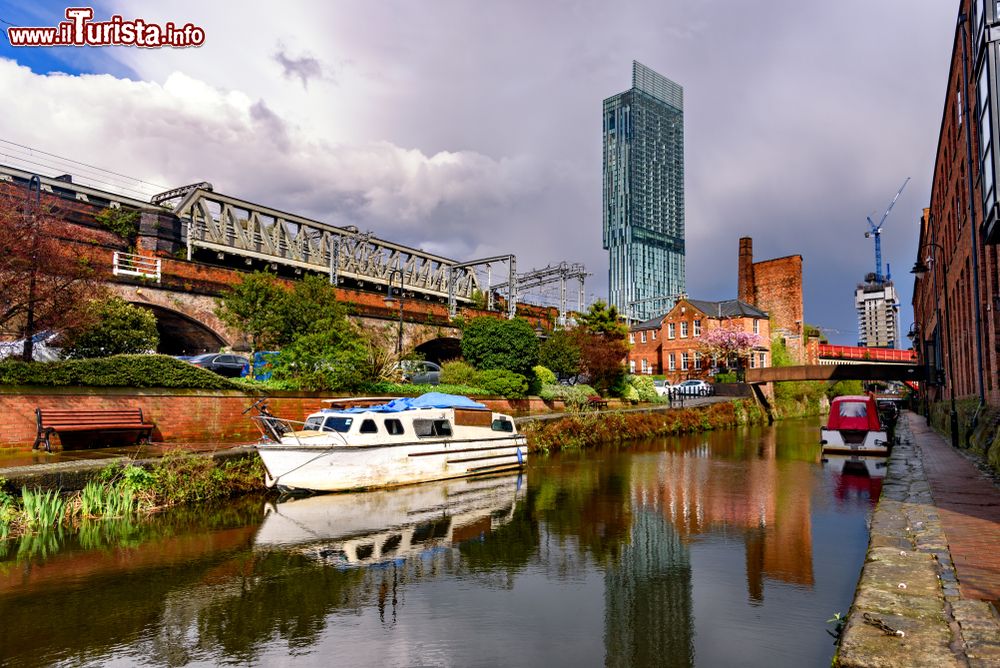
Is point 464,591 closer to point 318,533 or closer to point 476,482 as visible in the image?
point 318,533

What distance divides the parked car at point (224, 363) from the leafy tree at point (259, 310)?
813mm

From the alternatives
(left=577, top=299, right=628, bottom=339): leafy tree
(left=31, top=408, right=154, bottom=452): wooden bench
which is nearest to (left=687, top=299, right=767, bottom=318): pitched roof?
(left=577, top=299, right=628, bottom=339): leafy tree

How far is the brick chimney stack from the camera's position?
63938 millimetres

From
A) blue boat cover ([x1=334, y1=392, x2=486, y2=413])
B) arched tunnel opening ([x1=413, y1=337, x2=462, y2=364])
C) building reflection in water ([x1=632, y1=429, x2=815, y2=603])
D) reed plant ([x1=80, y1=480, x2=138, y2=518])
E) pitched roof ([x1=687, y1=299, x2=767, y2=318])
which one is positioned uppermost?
pitched roof ([x1=687, y1=299, x2=767, y2=318])

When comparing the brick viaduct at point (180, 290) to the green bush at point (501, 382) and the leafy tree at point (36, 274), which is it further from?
the green bush at point (501, 382)

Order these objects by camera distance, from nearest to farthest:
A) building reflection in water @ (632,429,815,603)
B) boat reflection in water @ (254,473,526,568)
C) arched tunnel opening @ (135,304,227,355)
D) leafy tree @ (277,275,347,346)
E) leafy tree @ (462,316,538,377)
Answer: building reflection in water @ (632,429,815,603)
boat reflection in water @ (254,473,526,568)
leafy tree @ (277,275,347,346)
arched tunnel opening @ (135,304,227,355)
leafy tree @ (462,316,538,377)

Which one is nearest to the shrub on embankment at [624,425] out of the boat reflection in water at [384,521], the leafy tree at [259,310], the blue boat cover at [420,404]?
the blue boat cover at [420,404]

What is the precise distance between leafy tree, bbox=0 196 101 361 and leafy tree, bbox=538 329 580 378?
2226 cm

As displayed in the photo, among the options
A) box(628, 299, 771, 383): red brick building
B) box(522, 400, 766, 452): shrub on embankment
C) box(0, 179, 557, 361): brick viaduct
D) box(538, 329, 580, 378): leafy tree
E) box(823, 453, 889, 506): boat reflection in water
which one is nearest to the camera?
box(823, 453, 889, 506): boat reflection in water

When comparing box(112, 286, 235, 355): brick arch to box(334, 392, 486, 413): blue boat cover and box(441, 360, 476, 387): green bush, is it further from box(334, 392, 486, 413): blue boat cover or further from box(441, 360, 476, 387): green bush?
box(334, 392, 486, 413): blue boat cover

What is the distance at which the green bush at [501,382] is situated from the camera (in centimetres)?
2841

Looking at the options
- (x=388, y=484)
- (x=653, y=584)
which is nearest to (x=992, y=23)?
(x=653, y=584)

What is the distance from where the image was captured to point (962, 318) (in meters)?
25.6

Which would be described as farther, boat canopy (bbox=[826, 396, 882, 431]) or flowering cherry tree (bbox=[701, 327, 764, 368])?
flowering cherry tree (bbox=[701, 327, 764, 368])
